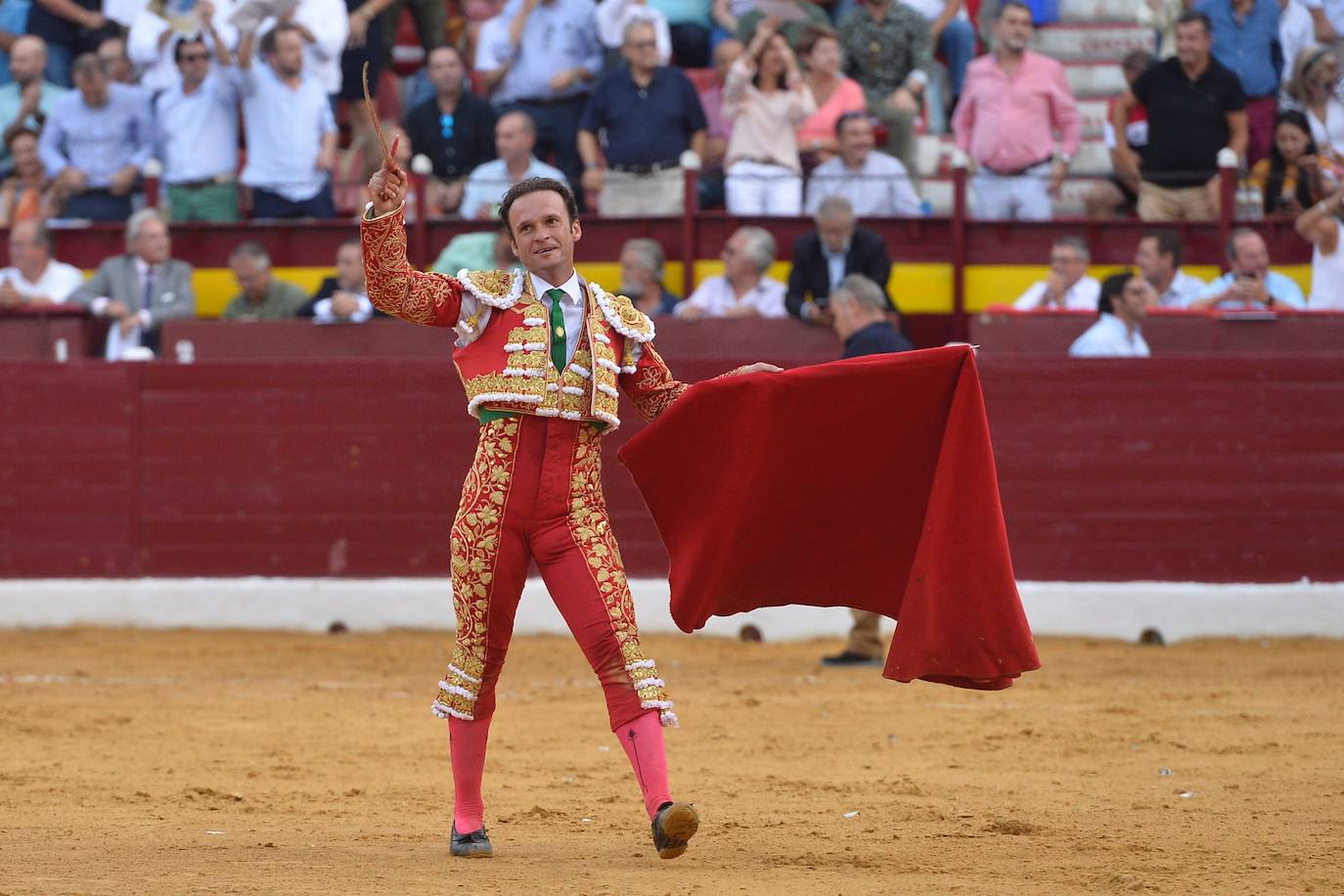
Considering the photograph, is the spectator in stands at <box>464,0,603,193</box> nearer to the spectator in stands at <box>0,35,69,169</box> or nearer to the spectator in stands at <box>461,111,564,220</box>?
the spectator in stands at <box>461,111,564,220</box>

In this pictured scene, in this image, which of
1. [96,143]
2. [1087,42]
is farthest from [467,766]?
[1087,42]

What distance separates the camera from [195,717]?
6.98m

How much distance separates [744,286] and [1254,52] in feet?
9.57

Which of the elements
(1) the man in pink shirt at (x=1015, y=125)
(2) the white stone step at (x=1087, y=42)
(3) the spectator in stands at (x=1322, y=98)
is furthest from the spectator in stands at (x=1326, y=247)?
(2) the white stone step at (x=1087, y=42)

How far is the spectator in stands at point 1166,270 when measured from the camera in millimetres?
9125

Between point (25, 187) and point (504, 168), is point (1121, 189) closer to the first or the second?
point (504, 168)

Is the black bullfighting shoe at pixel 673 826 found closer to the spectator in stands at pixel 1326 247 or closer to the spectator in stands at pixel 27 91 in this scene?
the spectator in stands at pixel 1326 247

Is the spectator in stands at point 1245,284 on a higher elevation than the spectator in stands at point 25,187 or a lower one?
lower

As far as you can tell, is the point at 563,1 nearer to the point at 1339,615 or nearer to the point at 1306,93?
the point at 1306,93

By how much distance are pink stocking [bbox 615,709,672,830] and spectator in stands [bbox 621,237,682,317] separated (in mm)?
4996

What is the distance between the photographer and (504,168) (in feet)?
32.3

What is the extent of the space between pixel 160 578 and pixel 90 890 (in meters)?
5.60

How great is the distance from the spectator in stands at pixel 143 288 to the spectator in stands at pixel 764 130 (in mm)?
2702

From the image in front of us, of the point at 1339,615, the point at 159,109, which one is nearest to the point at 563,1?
the point at 159,109
